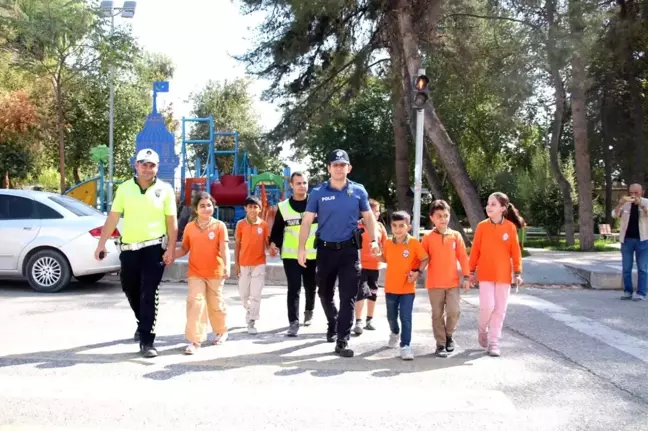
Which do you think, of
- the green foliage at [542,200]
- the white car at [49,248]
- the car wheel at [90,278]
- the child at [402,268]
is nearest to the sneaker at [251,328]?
the child at [402,268]

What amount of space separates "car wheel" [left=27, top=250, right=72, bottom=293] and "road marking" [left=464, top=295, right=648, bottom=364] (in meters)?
6.20

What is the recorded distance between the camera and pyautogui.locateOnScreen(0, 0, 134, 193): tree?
61.5 feet

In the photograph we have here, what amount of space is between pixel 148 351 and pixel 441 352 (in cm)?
273

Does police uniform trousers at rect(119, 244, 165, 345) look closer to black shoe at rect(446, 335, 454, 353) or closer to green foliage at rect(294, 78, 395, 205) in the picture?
black shoe at rect(446, 335, 454, 353)

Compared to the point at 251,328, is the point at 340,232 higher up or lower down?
higher up

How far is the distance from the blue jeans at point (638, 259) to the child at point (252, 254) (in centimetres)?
608

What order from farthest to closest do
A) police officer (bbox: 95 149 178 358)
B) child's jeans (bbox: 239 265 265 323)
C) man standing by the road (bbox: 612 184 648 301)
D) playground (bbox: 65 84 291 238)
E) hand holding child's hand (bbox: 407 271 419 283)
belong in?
playground (bbox: 65 84 291 238)
man standing by the road (bbox: 612 184 648 301)
child's jeans (bbox: 239 265 265 323)
hand holding child's hand (bbox: 407 271 419 283)
police officer (bbox: 95 149 178 358)

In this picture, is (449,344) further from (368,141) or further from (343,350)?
(368,141)

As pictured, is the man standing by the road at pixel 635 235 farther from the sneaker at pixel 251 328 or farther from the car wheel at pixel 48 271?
the car wheel at pixel 48 271

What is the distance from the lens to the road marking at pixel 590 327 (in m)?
6.64

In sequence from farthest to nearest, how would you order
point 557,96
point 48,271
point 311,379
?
point 557,96 < point 48,271 < point 311,379

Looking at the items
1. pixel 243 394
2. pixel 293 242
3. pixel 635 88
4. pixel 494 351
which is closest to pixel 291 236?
pixel 293 242

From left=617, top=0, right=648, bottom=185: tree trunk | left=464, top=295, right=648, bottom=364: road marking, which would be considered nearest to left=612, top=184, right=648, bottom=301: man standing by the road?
left=464, top=295, right=648, bottom=364: road marking

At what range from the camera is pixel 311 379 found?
17.3 feet
